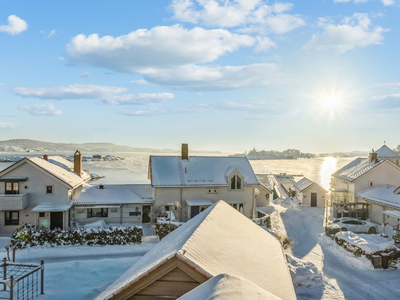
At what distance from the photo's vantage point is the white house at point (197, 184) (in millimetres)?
34094

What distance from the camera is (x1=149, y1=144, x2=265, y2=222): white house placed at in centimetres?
3409

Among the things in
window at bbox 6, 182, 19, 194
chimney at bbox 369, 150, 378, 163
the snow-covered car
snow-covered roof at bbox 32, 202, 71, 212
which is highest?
chimney at bbox 369, 150, 378, 163

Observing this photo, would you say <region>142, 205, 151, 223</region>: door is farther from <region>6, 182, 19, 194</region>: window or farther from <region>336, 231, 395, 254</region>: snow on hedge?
<region>336, 231, 395, 254</region>: snow on hedge

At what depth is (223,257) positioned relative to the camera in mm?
9320

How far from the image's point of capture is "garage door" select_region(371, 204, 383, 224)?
35056 millimetres

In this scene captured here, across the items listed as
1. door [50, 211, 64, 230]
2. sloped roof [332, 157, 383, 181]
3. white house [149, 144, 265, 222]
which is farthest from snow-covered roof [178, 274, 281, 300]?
sloped roof [332, 157, 383, 181]

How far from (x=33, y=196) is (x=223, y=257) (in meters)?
27.6

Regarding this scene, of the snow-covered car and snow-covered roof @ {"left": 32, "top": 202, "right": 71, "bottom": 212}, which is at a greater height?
snow-covered roof @ {"left": 32, "top": 202, "right": 71, "bottom": 212}

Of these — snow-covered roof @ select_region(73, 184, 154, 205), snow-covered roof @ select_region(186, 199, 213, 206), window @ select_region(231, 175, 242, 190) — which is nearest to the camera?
snow-covered roof @ select_region(73, 184, 154, 205)

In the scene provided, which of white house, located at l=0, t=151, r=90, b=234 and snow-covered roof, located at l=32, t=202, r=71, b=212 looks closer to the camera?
snow-covered roof, located at l=32, t=202, r=71, b=212

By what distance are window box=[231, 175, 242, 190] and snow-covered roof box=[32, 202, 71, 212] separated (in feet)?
57.8

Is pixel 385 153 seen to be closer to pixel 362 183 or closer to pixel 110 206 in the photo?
pixel 362 183

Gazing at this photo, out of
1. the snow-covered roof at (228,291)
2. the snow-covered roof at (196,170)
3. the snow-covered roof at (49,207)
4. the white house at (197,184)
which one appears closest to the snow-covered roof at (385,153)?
the snow-covered roof at (196,170)

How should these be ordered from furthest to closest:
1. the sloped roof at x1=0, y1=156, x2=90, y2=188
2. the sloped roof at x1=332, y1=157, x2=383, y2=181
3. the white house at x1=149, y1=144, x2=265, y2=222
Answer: the sloped roof at x1=332, y1=157, x2=383, y2=181
the white house at x1=149, y1=144, x2=265, y2=222
the sloped roof at x1=0, y1=156, x2=90, y2=188
